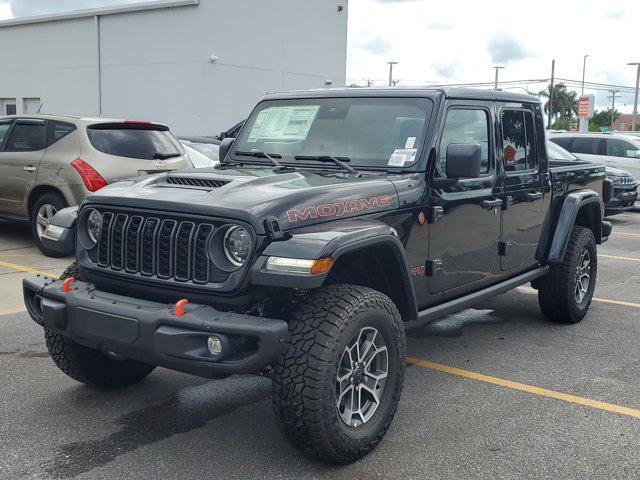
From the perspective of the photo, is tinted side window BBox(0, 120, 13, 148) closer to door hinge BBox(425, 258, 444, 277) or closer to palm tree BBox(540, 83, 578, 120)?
door hinge BBox(425, 258, 444, 277)

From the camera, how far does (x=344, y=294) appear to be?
3.48 metres

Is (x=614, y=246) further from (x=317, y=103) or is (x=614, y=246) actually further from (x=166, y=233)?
(x=166, y=233)

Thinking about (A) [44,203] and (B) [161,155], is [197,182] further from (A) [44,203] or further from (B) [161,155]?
(A) [44,203]

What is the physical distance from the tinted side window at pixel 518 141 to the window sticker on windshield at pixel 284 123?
148 centimetres

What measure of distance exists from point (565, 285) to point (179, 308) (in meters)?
3.86

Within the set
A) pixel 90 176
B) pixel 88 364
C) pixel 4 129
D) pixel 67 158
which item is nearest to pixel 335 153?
pixel 88 364

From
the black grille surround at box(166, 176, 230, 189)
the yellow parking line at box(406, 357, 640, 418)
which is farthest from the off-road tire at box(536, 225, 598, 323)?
the black grille surround at box(166, 176, 230, 189)

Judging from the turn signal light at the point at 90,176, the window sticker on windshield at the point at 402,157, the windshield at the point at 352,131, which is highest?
the windshield at the point at 352,131

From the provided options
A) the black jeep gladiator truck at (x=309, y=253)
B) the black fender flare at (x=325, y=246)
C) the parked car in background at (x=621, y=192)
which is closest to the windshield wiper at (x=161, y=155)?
the black jeep gladiator truck at (x=309, y=253)

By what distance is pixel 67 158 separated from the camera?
864 cm

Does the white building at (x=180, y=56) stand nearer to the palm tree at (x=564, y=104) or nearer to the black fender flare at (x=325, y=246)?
the black fender flare at (x=325, y=246)

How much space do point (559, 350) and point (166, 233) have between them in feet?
11.2

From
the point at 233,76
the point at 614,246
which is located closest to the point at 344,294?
the point at 614,246

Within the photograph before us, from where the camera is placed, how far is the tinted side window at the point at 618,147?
16.7 meters
